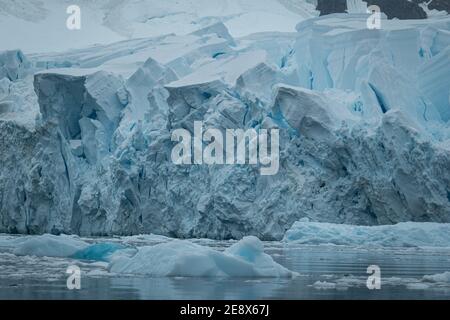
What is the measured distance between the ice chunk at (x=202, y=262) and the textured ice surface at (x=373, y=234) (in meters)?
5.17

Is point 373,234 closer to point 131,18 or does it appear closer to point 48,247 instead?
point 48,247

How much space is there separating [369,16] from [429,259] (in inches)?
334

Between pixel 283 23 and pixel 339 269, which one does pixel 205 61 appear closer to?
pixel 283 23

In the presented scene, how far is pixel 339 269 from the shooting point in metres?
7.16

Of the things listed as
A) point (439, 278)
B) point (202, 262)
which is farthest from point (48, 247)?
point (439, 278)

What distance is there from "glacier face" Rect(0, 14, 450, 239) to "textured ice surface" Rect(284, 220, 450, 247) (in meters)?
0.86

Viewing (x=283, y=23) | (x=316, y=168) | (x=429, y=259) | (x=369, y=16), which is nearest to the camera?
(x=429, y=259)

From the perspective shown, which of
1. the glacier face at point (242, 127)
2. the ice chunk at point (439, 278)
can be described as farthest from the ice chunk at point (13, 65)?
the ice chunk at point (439, 278)

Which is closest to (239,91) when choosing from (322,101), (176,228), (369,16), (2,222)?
(322,101)

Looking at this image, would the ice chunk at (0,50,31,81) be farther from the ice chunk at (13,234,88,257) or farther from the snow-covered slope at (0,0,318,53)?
the ice chunk at (13,234,88,257)

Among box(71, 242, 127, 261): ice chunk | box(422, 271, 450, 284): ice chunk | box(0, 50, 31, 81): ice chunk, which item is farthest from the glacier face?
box(422, 271, 450, 284): ice chunk

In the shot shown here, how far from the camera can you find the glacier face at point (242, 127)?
1275cm

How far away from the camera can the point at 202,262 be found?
20.8 ft

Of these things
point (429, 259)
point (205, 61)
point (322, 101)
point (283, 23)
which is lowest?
point (429, 259)
